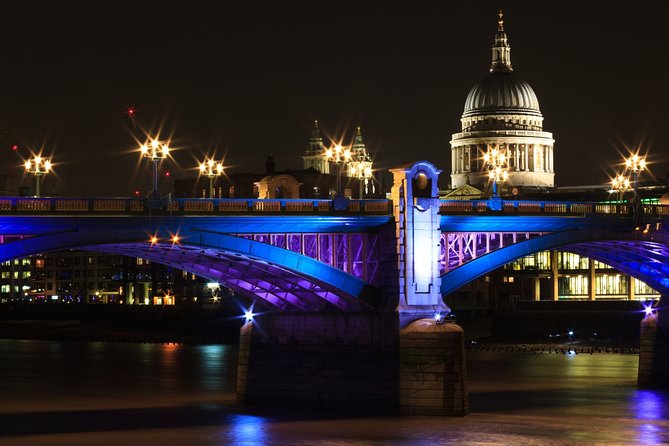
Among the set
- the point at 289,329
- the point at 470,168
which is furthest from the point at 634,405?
the point at 470,168

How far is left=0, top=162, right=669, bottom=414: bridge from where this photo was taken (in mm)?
60750

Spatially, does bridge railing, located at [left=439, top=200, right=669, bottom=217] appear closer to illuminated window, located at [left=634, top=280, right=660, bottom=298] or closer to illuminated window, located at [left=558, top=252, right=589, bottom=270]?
illuminated window, located at [left=634, top=280, right=660, bottom=298]

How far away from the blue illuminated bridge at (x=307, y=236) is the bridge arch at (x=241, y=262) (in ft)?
0.16

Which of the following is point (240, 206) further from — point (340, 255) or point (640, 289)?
point (640, 289)

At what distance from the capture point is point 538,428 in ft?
210

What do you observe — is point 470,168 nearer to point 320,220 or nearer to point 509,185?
point 509,185

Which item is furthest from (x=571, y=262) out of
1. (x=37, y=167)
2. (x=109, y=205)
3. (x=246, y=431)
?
(x=37, y=167)

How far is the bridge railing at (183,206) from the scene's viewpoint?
191ft

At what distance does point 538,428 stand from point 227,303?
92087 mm

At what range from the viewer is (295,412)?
67875 mm

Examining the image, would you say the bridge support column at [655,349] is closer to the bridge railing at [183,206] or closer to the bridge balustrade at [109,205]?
the bridge railing at [183,206]

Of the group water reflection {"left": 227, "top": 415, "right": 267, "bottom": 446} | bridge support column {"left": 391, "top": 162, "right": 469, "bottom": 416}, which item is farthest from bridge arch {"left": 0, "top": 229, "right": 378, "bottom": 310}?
water reflection {"left": 227, "top": 415, "right": 267, "bottom": 446}

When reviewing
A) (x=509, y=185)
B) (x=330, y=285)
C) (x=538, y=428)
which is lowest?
(x=538, y=428)

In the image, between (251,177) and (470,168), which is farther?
(470,168)
